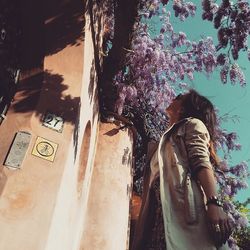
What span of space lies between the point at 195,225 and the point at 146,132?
5.80 meters

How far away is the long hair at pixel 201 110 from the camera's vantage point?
10.4 ft

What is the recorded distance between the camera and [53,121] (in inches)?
153

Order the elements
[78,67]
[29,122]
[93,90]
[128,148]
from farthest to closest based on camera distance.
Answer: [128,148] → [93,90] → [78,67] → [29,122]

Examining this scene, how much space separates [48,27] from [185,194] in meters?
3.07

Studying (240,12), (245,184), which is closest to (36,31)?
(240,12)

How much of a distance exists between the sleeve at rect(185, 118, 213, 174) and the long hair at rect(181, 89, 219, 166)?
12.2 inches

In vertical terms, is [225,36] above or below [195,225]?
above

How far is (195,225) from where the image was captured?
7.66ft

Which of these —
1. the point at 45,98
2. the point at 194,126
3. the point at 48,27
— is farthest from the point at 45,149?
the point at 48,27

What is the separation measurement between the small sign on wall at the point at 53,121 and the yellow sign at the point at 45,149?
0.20m

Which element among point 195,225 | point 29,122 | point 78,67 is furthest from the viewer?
point 78,67

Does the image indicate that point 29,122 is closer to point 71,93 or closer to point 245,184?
point 71,93

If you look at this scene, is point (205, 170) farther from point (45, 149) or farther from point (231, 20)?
point (231, 20)

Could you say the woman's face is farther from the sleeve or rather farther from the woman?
the sleeve
